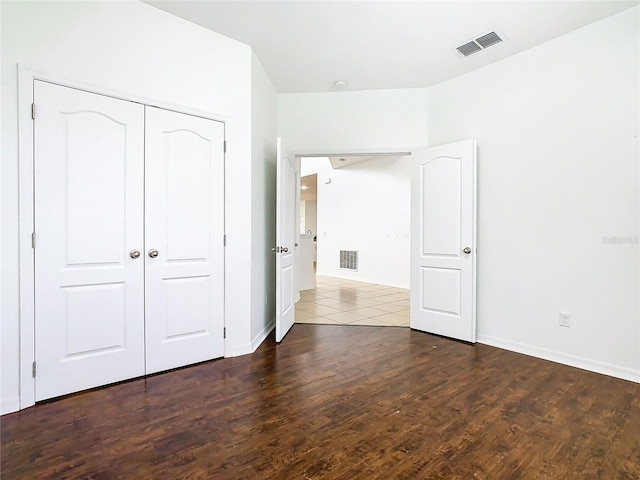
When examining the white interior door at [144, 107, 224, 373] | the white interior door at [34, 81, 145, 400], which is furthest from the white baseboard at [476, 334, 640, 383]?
the white interior door at [34, 81, 145, 400]

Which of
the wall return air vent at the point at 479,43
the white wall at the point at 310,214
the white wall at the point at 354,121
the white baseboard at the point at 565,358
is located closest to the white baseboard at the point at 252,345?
the white wall at the point at 354,121

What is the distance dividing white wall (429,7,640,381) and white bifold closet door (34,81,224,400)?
265 centimetres

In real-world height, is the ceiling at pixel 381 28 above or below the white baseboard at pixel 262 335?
above

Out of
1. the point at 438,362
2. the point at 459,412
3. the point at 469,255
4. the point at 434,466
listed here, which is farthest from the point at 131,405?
the point at 469,255

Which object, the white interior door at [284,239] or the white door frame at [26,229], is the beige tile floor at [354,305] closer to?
the white interior door at [284,239]

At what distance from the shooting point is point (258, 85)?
350 centimetres

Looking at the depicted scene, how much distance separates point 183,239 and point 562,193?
322 cm

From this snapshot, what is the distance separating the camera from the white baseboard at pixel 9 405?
2090mm

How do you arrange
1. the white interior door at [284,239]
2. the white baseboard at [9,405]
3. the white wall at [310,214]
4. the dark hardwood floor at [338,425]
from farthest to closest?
1. the white wall at [310,214]
2. the white interior door at [284,239]
3. the white baseboard at [9,405]
4. the dark hardwood floor at [338,425]

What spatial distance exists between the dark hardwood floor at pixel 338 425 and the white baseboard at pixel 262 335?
300mm

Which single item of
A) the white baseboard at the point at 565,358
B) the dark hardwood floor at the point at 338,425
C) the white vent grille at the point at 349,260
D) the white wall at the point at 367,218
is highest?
the white wall at the point at 367,218

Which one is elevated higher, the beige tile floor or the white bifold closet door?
the white bifold closet door

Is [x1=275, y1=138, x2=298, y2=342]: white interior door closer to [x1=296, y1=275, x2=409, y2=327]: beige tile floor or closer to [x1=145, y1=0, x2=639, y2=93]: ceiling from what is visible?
[x1=296, y1=275, x2=409, y2=327]: beige tile floor

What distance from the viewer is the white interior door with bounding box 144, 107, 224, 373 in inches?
107
